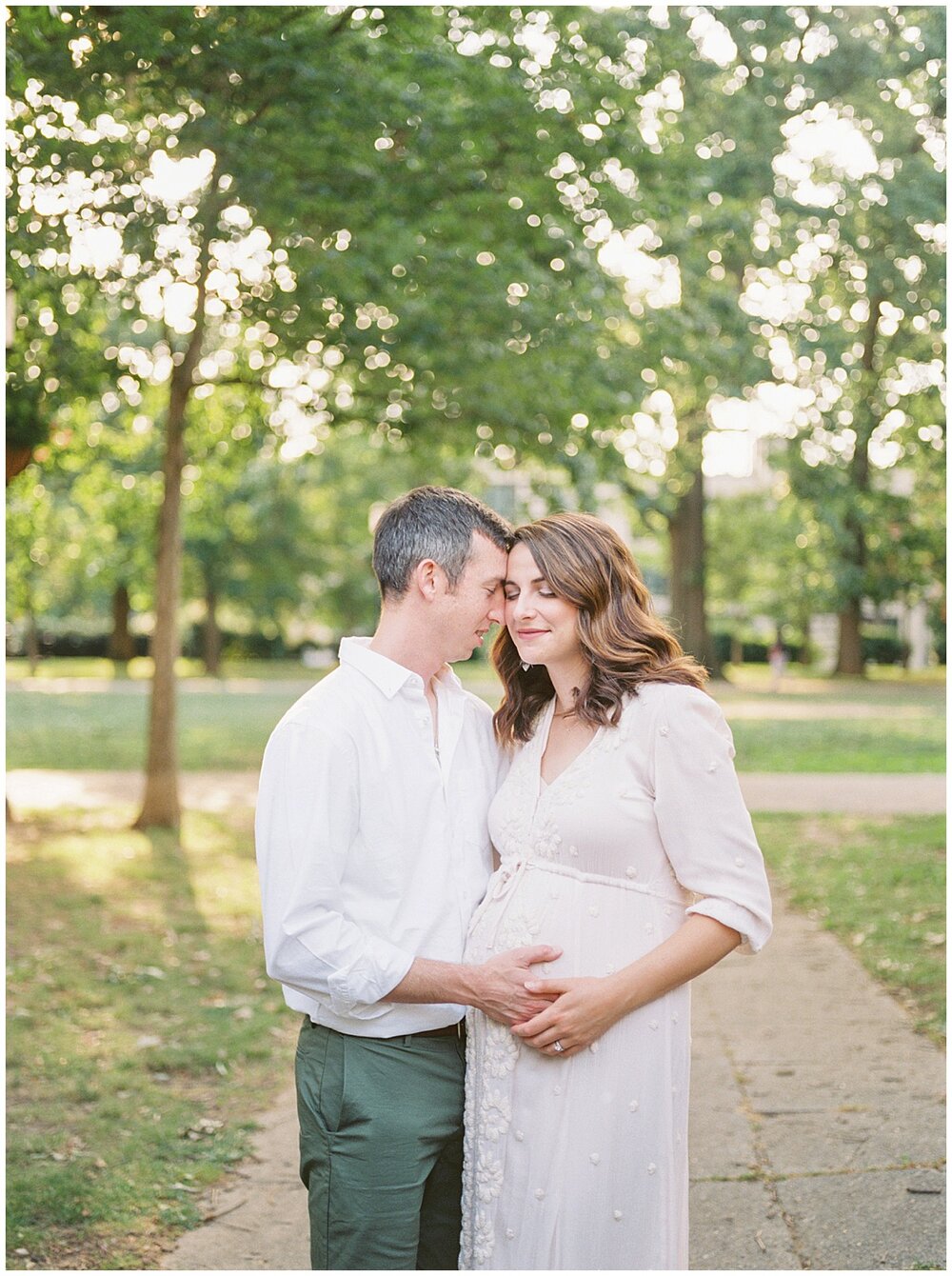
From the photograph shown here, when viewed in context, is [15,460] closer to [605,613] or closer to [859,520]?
[605,613]

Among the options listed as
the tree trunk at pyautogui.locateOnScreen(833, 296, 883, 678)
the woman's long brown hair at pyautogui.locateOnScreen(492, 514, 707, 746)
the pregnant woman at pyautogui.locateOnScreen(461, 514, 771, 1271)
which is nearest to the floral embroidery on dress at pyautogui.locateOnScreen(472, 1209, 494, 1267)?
the pregnant woman at pyautogui.locateOnScreen(461, 514, 771, 1271)

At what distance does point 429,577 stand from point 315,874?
2.30 feet

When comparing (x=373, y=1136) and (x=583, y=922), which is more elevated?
(x=583, y=922)

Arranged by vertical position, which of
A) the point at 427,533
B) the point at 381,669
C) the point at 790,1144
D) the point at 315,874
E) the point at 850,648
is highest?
the point at 427,533

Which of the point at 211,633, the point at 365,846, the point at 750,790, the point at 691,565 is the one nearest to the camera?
the point at 365,846

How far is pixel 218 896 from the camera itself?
10.1 metres

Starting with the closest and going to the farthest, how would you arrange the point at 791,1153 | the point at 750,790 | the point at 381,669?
the point at 381,669, the point at 791,1153, the point at 750,790

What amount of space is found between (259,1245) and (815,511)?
1079 inches

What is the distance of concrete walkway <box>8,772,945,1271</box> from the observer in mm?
4371

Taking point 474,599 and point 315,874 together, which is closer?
point 315,874

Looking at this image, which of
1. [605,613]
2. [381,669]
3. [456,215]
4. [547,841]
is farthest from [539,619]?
[456,215]

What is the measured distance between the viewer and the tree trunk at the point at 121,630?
155 ft

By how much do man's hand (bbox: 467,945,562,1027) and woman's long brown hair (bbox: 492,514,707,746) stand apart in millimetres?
531

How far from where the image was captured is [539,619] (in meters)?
2.94
